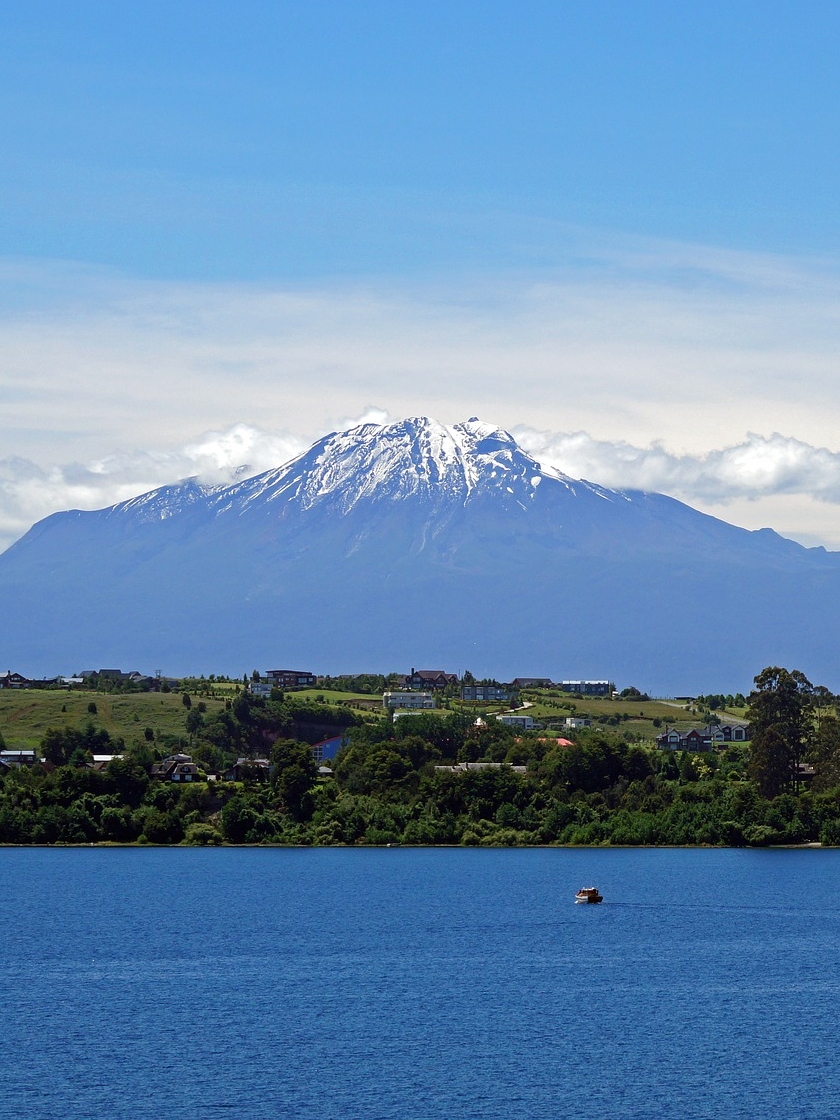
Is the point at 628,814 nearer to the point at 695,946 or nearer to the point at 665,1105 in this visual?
the point at 695,946

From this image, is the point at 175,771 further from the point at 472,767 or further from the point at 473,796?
the point at 473,796

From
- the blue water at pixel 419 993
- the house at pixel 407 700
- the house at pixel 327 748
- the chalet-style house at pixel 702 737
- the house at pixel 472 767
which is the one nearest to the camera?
the blue water at pixel 419 993

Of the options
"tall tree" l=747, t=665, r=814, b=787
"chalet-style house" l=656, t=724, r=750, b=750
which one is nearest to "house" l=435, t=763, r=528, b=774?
"tall tree" l=747, t=665, r=814, b=787

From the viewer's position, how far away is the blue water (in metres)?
47.2

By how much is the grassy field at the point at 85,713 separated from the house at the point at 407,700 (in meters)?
21.8

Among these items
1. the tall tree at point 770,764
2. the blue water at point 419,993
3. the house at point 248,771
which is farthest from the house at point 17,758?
the tall tree at point 770,764

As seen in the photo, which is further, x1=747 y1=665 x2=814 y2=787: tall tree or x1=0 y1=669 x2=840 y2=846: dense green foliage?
x1=747 y1=665 x2=814 y2=787: tall tree

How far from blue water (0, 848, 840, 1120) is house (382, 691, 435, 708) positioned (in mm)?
87288

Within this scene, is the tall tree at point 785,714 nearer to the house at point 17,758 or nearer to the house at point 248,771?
the house at point 248,771

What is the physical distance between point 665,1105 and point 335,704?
140 metres

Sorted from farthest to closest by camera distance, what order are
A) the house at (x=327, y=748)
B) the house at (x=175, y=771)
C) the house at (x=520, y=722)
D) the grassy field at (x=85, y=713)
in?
the house at (x=520, y=722), the house at (x=327, y=748), the grassy field at (x=85, y=713), the house at (x=175, y=771)

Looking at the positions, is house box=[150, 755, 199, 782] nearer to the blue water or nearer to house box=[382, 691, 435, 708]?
the blue water

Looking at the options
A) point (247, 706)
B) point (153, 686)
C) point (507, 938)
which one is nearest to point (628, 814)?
point (507, 938)

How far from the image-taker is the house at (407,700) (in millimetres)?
189875
